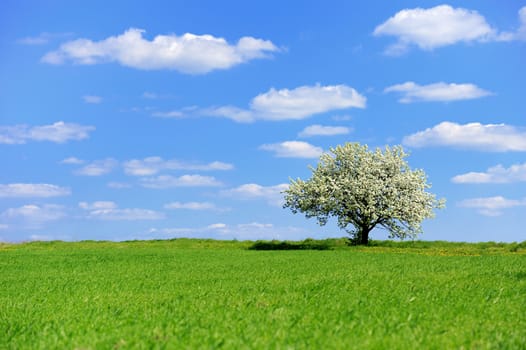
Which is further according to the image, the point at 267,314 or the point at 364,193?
the point at 364,193

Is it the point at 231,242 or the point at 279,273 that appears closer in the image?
the point at 279,273

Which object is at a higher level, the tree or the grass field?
the tree

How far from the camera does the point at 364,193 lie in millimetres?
58906

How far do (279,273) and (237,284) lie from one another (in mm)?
4741

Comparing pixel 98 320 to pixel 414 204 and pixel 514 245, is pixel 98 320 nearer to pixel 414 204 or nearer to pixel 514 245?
pixel 414 204

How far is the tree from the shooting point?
59031 mm

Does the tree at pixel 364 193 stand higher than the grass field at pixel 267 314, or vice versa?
the tree at pixel 364 193

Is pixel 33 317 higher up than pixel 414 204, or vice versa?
pixel 414 204

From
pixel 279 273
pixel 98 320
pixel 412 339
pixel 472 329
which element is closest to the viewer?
pixel 412 339

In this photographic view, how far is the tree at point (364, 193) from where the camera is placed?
5903 centimetres

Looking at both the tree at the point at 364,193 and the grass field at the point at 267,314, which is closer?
the grass field at the point at 267,314

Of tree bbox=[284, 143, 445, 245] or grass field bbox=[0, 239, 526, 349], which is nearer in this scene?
grass field bbox=[0, 239, 526, 349]

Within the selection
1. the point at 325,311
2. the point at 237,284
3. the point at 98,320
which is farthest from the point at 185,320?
the point at 237,284

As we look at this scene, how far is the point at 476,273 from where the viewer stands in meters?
24.2
